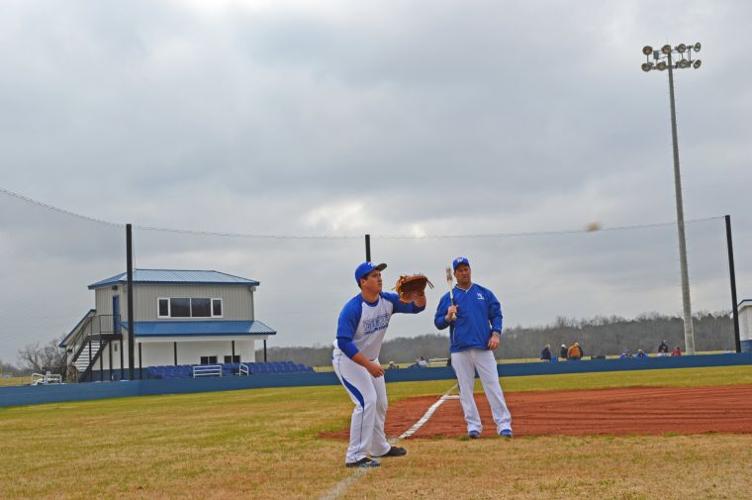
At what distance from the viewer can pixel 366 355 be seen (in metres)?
8.02

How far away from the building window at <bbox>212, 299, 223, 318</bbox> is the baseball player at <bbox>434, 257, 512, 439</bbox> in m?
37.8

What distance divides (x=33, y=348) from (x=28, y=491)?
24342mm

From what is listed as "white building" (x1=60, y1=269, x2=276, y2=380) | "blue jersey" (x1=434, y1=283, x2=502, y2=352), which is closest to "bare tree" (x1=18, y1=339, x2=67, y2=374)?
"white building" (x1=60, y1=269, x2=276, y2=380)

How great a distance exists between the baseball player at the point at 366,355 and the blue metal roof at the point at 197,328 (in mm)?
35182

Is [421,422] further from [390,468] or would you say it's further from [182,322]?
[182,322]

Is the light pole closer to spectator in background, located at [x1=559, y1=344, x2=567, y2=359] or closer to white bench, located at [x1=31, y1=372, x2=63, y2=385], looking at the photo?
spectator in background, located at [x1=559, y1=344, x2=567, y2=359]

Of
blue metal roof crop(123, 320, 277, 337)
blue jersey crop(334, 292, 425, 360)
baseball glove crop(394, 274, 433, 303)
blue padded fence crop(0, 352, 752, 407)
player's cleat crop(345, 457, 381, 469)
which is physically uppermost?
blue metal roof crop(123, 320, 277, 337)

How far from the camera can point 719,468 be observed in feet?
21.2

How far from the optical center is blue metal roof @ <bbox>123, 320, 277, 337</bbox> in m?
43.8

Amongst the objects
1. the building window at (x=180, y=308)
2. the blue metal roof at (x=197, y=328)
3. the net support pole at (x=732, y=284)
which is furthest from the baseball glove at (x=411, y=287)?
the building window at (x=180, y=308)

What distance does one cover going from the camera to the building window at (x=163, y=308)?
4506cm

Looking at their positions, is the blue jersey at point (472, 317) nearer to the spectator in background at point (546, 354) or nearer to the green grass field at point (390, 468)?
the green grass field at point (390, 468)

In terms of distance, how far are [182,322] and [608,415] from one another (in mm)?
36310

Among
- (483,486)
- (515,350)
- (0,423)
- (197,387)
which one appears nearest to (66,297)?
(197,387)
